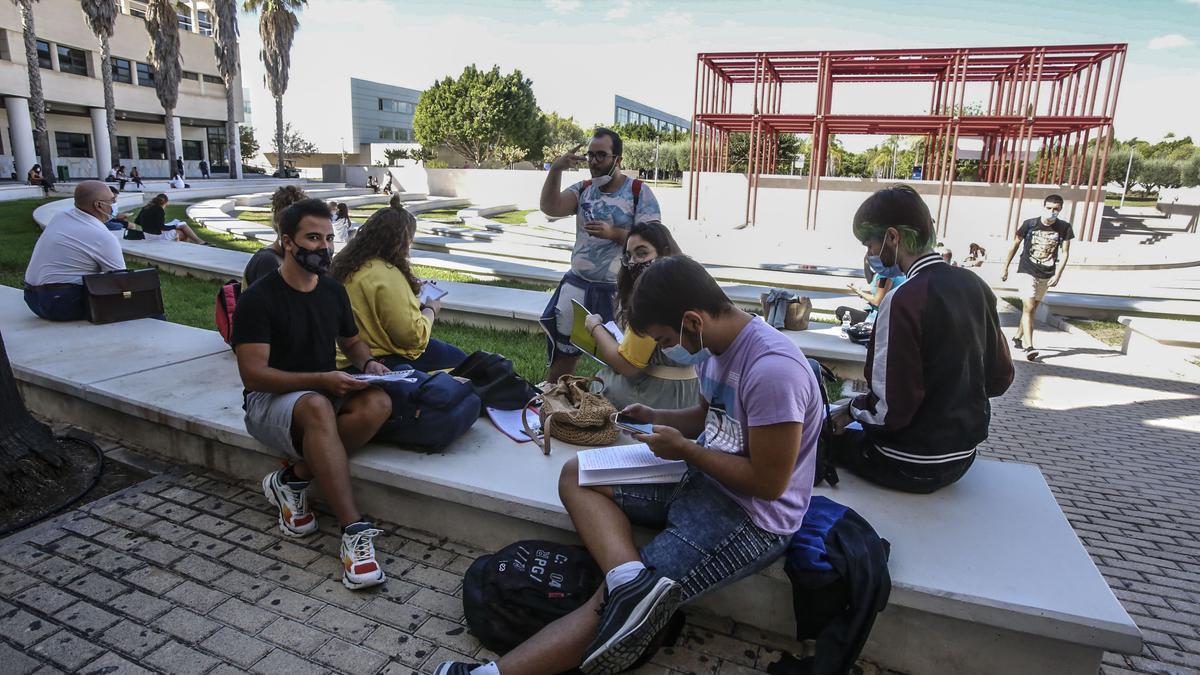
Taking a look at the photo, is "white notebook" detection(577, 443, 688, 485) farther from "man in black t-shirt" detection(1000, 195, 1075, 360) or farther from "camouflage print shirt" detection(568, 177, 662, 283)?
"man in black t-shirt" detection(1000, 195, 1075, 360)

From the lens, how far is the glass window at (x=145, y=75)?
143ft

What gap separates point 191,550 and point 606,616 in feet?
7.02

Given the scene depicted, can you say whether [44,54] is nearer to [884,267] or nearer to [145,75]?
[145,75]

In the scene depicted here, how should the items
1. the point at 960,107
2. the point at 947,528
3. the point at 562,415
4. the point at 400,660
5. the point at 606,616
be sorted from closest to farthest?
the point at 606,616 < the point at 400,660 < the point at 947,528 < the point at 562,415 < the point at 960,107

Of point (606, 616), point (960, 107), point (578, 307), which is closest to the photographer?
point (606, 616)

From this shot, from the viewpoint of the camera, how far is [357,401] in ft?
10.5

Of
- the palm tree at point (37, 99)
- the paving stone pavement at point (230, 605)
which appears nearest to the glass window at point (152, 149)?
the palm tree at point (37, 99)

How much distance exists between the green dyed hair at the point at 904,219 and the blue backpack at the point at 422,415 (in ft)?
6.76

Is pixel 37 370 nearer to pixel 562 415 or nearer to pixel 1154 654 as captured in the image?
pixel 562 415

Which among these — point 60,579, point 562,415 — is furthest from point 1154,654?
point 60,579

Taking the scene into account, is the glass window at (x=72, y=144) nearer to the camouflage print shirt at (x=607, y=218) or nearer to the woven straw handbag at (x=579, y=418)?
the camouflage print shirt at (x=607, y=218)

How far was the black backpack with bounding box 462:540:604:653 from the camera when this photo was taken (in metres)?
2.44

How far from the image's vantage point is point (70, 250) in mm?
5855

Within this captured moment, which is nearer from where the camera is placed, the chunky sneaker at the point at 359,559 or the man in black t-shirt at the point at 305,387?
the chunky sneaker at the point at 359,559
